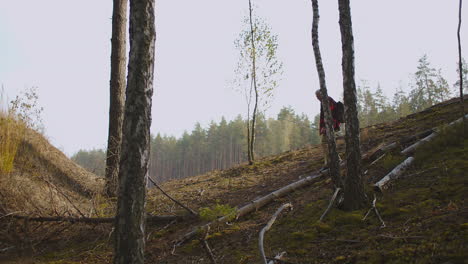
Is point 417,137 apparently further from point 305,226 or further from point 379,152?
point 305,226

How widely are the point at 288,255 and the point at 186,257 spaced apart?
1.79m

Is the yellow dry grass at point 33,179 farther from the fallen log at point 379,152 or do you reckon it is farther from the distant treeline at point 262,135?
the distant treeline at point 262,135

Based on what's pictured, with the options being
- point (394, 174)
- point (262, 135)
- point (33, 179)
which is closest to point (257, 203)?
point (394, 174)

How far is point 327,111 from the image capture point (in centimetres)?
609

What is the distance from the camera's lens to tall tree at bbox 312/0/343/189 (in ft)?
19.0

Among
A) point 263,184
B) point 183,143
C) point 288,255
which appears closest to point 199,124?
point 183,143

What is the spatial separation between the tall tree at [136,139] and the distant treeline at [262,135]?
2837 cm

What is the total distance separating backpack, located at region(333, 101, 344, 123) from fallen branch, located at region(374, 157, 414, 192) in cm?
196

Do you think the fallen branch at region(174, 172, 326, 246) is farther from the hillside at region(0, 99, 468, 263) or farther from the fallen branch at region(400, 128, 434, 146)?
the fallen branch at region(400, 128, 434, 146)

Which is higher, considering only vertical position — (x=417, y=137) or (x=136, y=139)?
(x=417, y=137)

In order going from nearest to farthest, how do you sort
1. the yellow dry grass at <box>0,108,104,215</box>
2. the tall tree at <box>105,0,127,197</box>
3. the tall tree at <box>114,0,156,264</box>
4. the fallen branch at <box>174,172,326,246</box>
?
the tall tree at <box>114,0,156,264</box> → the fallen branch at <box>174,172,326,246</box> → the yellow dry grass at <box>0,108,104,215</box> → the tall tree at <box>105,0,127,197</box>

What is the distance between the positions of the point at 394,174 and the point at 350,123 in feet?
6.56

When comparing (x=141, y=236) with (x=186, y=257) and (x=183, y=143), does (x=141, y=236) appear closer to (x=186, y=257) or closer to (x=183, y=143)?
(x=186, y=257)

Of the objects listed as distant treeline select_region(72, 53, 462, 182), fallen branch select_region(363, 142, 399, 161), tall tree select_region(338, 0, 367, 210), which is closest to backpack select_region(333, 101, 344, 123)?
fallen branch select_region(363, 142, 399, 161)
